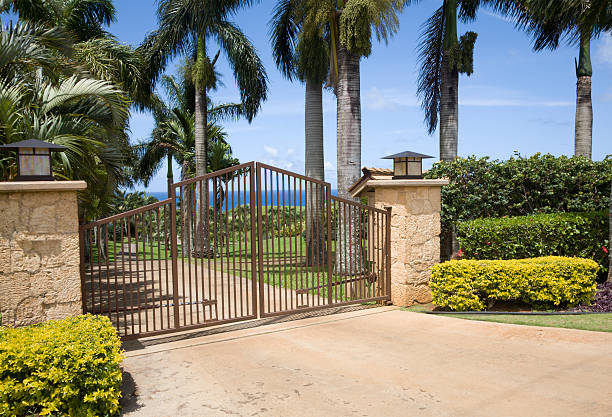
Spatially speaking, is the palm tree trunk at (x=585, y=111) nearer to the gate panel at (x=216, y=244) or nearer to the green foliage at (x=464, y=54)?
the green foliage at (x=464, y=54)

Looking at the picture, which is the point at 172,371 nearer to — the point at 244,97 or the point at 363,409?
the point at 363,409

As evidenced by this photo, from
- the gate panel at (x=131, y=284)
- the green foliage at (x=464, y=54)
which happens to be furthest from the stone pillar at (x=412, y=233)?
the green foliage at (x=464, y=54)

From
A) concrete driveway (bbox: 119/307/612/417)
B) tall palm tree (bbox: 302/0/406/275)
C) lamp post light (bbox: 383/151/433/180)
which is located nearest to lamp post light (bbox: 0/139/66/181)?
concrete driveway (bbox: 119/307/612/417)

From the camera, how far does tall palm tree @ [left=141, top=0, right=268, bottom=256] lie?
54.2 feet

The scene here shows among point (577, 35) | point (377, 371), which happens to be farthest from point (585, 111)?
point (377, 371)

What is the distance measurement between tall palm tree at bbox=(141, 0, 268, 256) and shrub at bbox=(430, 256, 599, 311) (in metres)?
10.1

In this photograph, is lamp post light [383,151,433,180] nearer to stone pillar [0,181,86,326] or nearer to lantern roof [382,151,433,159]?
lantern roof [382,151,433,159]

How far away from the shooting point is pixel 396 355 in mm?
5832

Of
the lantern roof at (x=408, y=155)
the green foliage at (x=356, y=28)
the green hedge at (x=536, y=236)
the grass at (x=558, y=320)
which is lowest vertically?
the grass at (x=558, y=320)

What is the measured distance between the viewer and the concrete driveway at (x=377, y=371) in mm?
4387

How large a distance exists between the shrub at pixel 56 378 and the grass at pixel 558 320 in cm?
543

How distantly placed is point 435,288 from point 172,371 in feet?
15.1

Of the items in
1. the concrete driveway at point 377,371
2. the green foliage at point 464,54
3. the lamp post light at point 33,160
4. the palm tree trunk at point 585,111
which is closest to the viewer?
the concrete driveway at point 377,371

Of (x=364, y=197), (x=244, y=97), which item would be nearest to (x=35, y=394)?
(x=364, y=197)
